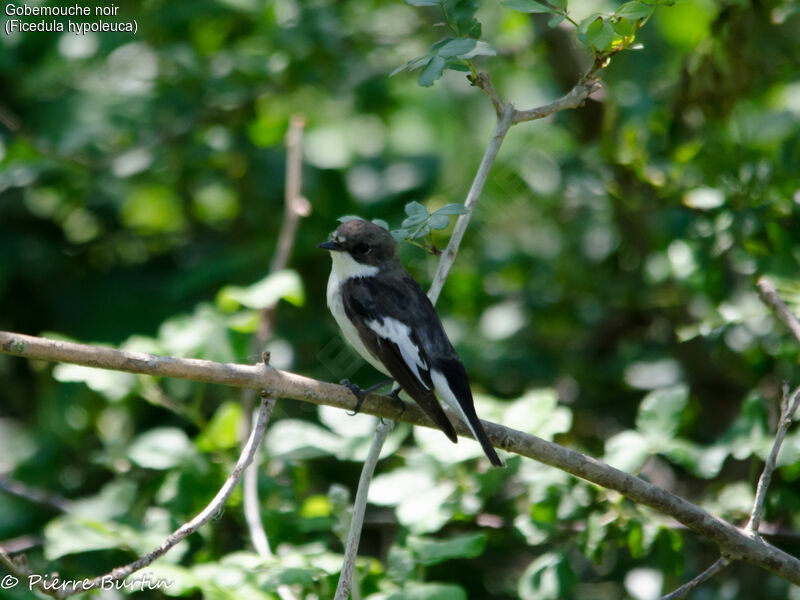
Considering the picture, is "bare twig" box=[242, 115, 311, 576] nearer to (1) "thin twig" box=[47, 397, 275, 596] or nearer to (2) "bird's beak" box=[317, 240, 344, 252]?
(2) "bird's beak" box=[317, 240, 344, 252]

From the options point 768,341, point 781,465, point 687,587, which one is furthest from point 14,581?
point 768,341

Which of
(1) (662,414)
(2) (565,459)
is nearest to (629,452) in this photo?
(1) (662,414)

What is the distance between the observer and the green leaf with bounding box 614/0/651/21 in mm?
2279

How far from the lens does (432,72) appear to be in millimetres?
2262

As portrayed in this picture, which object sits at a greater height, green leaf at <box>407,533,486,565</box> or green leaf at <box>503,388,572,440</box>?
green leaf at <box>503,388,572,440</box>

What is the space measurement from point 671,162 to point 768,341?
0.95 meters

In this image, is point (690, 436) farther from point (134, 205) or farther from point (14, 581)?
point (134, 205)

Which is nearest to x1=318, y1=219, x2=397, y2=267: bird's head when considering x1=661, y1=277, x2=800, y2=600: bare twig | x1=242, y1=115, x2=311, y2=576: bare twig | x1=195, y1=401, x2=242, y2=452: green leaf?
x1=242, y1=115, x2=311, y2=576: bare twig

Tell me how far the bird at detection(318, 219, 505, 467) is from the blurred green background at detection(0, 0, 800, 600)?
0.79ft

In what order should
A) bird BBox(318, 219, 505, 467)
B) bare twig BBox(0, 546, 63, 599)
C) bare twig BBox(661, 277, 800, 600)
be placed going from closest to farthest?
1. bare twig BBox(0, 546, 63, 599)
2. bare twig BBox(661, 277, 800, 600)
3. bird BBox(318, 219, 505, 467)

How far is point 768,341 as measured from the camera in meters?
3.69

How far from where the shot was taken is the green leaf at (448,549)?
263cm

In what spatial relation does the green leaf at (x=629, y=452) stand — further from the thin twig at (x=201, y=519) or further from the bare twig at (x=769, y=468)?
the thin twig at (x=201, y=519)

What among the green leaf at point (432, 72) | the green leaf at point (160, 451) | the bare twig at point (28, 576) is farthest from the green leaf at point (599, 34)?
the green leaf at point (160, 451)
